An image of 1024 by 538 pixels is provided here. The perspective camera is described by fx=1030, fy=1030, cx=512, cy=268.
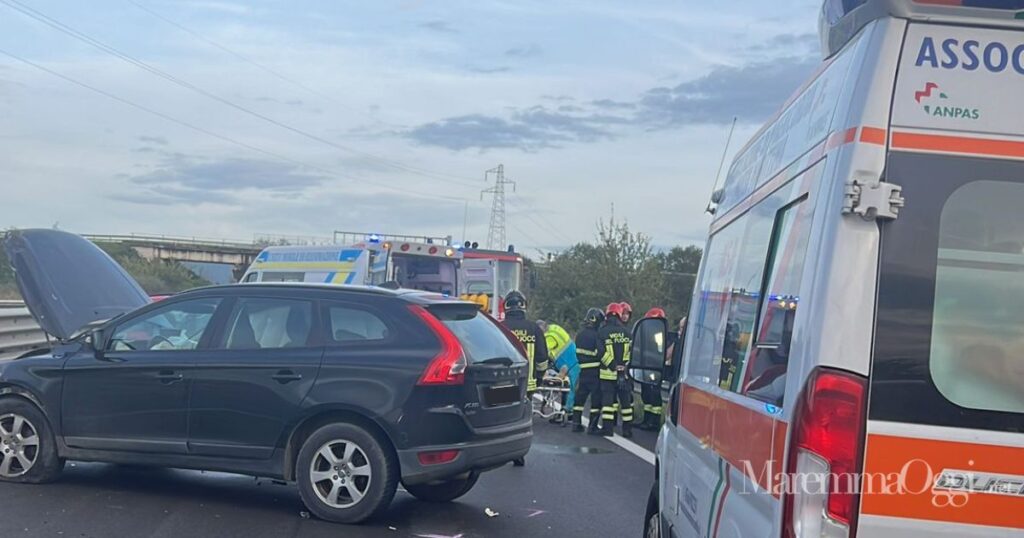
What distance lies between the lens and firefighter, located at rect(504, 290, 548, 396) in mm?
12570

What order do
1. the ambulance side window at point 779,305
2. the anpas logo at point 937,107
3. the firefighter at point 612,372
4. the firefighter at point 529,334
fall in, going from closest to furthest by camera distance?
1. the anpas logo at point 937,107
2. the ambulance side window at point 779,305
3. the firefighter at point 529,334
4. the firefighter at point 612,372

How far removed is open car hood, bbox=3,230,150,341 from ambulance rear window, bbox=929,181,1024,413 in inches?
363

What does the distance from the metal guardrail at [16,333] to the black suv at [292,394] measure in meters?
8.13

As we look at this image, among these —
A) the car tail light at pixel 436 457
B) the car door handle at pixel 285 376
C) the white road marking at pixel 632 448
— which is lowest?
the white road marking at pixel 632 448

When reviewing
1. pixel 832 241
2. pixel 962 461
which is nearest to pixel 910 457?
pixel 962 461

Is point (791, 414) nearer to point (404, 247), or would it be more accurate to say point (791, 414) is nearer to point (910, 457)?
point (910, 457)

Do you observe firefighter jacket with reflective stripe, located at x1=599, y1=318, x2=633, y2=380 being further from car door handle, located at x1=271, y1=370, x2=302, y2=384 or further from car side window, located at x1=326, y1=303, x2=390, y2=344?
car door handle, located at x1=271, y1=370, x2=302, y2=384

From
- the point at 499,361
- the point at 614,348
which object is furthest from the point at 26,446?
the point at 614,348

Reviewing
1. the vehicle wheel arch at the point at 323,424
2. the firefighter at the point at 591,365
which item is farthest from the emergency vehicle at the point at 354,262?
the vehicle wheel arch at the point at 323,424

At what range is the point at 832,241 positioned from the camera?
257 cm

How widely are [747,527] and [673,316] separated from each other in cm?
3445

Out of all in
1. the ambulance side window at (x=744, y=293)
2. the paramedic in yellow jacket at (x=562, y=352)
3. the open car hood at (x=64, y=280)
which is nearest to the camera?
the ambulance side window at (x=744, y=293)

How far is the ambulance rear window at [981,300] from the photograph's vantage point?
8.34 ft

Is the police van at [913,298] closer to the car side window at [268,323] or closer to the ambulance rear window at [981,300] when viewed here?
the ambulance rear window at [981,300]
